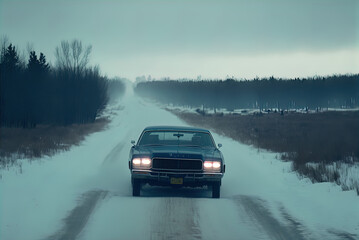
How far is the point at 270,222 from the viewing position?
746 centimetres

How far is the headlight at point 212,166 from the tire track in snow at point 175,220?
0.75m

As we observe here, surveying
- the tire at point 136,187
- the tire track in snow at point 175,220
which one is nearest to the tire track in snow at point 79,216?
the tire at point 136,187

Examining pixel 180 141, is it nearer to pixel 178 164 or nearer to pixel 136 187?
pixel 178 164

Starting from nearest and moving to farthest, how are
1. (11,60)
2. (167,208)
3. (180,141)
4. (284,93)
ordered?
(167,208)
(180,141)
(11,60)
(284,93)

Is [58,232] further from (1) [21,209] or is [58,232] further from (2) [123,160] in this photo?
(2) [123,160]

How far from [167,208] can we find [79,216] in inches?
64.9

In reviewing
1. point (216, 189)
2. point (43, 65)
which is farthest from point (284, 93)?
point (216, 189)

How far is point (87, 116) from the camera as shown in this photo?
53375mm

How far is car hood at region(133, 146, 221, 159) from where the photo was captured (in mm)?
9352

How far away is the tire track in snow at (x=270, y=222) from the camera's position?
660 centimetres

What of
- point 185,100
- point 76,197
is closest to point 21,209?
point 76,197

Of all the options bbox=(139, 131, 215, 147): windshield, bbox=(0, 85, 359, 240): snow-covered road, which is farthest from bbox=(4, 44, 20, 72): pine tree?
bbox=(139, 131, 215, 147): windshield

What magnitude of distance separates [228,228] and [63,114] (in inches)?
1762

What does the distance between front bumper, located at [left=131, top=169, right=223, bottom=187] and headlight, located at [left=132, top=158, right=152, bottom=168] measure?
115 mm
